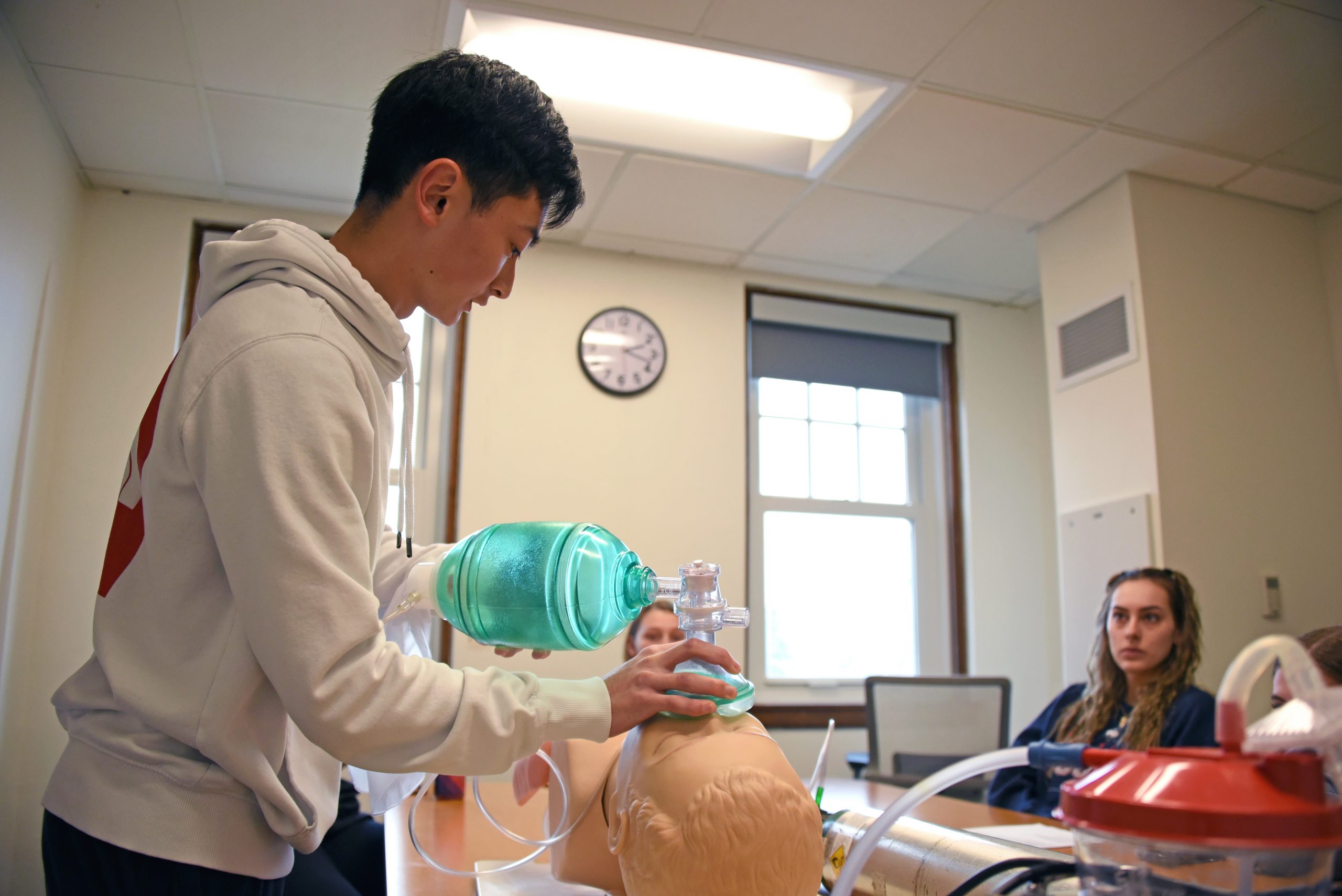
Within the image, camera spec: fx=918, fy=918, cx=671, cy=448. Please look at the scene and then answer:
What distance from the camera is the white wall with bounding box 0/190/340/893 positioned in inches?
128

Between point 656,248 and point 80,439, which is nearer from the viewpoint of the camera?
point 80,439

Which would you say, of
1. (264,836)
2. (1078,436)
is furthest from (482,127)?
(1078,436)

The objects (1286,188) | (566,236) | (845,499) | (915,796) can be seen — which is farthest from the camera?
(845,499)

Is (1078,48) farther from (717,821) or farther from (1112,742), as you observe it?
(717,821)

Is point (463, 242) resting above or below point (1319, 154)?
below

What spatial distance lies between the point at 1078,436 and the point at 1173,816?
3520mm

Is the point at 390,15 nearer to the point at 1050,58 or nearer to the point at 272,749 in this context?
the point at 1050,58

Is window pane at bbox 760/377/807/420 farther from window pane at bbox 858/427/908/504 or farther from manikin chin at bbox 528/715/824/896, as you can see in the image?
manikin chin at bbox 528/715/824/896

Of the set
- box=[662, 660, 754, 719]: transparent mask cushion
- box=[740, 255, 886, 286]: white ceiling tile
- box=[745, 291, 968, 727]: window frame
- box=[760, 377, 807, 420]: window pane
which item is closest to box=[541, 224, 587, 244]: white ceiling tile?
box=[740, 255, 886, 286]: white ceiling tile

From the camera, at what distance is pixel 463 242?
1.03 meters

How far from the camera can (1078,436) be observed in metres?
3.70

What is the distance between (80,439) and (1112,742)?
3700mm

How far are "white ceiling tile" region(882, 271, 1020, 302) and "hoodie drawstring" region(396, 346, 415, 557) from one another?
3693 millimetres

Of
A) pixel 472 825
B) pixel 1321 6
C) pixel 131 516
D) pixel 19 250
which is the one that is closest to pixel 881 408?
pixel 1321 6
